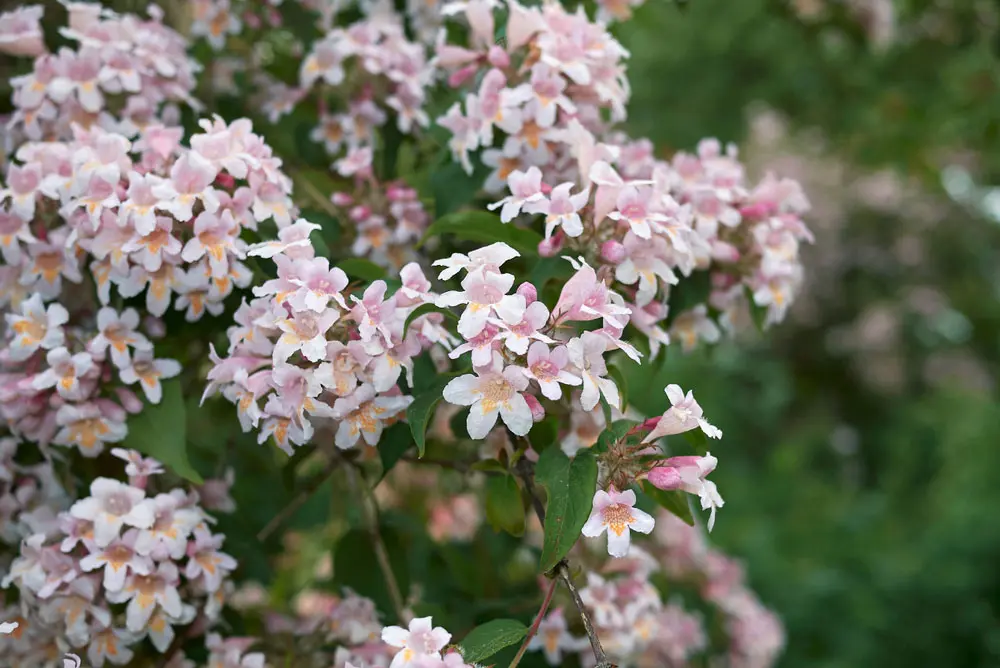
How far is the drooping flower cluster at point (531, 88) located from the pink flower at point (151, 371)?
525 mm

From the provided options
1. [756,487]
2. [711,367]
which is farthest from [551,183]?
[711,367]

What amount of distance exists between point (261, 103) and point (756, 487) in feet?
11.3

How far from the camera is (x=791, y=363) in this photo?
715 cm

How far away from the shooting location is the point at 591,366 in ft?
3.84

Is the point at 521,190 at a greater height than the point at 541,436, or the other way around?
the point at 521,190

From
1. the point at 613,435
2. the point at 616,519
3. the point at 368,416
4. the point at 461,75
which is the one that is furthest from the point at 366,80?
the point at 616,519

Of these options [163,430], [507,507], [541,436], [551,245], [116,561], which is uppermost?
[551,245]

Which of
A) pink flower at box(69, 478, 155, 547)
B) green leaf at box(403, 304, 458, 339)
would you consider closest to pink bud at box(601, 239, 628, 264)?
green leaf at box(403, 304, 458, 339)

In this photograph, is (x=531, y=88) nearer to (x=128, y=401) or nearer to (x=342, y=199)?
(x=342, y=199)

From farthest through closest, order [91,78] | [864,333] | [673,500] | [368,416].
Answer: [864,333]
[91,78]
[673,500]
[368,416]

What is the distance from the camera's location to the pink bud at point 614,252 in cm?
132

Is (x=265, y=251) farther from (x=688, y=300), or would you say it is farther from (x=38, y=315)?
(x=688, y=300)

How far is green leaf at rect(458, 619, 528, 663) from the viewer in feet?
3.87

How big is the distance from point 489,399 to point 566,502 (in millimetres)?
150
